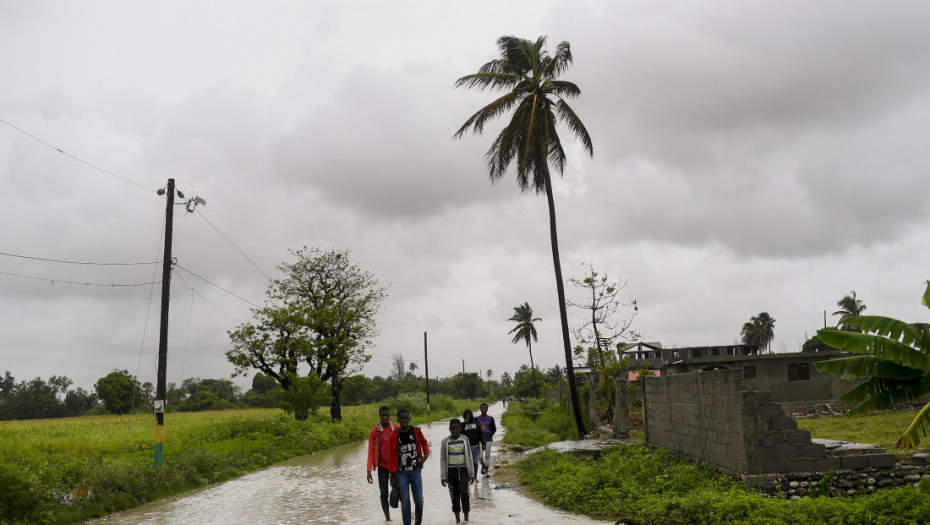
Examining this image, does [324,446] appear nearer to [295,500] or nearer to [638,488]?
[295,500]

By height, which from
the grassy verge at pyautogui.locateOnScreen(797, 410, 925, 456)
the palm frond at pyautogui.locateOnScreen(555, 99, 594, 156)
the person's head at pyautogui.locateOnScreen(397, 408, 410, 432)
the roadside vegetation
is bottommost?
the grassy verge at pyautogui.locateOnScreen(797, 410, 925, 456)

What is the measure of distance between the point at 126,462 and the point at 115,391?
67407 mm

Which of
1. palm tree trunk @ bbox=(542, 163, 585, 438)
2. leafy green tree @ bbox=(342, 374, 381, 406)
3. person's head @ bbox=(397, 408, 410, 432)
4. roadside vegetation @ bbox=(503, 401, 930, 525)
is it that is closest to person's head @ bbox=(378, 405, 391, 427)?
person's head @ bbox=(397, 408, 410, 432)

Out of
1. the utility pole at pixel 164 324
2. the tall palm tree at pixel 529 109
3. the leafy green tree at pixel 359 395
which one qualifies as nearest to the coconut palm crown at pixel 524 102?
the tall palm tree at pixel 529 109

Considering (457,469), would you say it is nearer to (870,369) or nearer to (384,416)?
(384,416)

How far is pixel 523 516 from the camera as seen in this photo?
37.4 ft

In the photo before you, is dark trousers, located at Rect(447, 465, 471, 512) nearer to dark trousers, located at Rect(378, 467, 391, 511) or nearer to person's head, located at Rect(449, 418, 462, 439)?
person's head, located at Rect(449, 418, 462, 439)

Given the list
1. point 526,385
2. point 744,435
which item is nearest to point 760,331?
point 526,385

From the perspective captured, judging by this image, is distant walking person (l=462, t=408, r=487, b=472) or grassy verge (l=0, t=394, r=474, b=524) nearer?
grassy verge (l=0, t=394, r=474, b=524)

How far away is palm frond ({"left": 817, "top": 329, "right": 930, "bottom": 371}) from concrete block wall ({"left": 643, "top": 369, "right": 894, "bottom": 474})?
184cm

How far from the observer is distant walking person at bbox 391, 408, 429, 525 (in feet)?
33.5

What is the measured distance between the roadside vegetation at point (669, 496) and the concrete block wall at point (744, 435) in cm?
43

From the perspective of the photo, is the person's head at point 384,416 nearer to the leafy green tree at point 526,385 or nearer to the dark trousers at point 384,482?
the dark trousers at point 384,482

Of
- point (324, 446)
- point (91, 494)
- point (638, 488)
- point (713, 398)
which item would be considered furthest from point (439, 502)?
point (324, 446)
